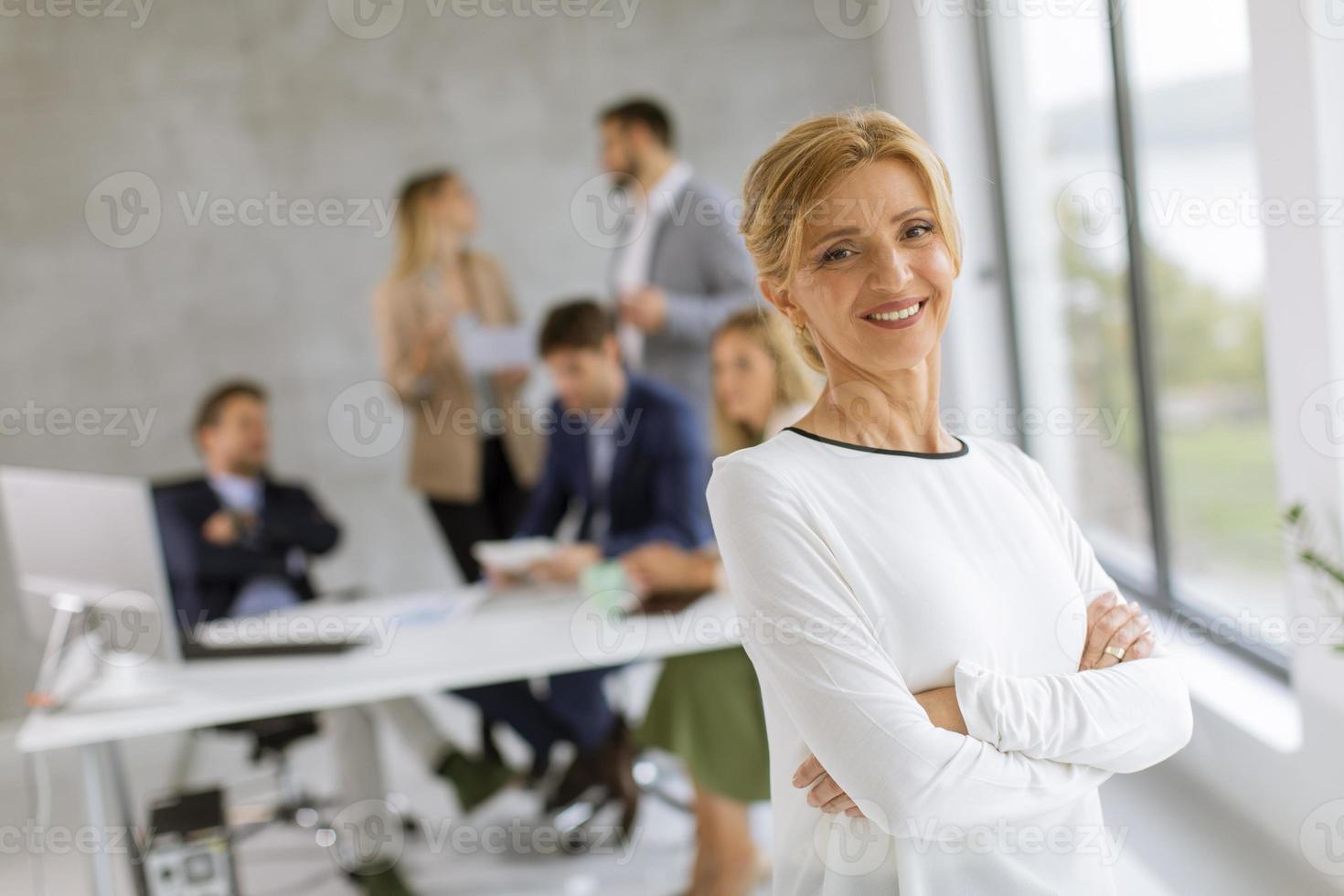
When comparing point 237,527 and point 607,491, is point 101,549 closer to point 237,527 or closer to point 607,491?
point 237,527

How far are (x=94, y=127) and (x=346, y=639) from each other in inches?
125

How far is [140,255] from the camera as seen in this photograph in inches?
199

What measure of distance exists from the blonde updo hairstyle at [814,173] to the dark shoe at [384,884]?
2575 mm

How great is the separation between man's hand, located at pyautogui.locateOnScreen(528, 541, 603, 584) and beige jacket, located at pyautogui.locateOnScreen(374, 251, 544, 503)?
1413 millimetres

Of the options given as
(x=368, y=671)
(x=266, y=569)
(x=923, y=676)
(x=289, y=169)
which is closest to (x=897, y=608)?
(x=923, y=676)

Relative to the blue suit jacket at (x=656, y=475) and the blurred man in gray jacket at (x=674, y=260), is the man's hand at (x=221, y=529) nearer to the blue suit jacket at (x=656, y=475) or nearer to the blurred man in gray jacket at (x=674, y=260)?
the blue suit jacket at (x=656, y=475)

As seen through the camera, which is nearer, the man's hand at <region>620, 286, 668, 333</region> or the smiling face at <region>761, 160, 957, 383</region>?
the smiling face at <region>761, 160, 957, 383</region>

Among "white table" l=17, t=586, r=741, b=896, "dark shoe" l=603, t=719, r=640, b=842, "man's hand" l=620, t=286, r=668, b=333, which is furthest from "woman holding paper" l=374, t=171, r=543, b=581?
"white table" l=17, t=586, r=741, b=896


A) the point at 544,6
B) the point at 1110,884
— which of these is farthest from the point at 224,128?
the point at 1110,884

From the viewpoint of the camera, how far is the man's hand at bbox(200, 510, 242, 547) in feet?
12.6

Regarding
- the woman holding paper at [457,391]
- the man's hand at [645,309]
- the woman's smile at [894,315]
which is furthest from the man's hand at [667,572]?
the woman's smile at [894,315]

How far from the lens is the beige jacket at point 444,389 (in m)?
4.64

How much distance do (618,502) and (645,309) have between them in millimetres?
689

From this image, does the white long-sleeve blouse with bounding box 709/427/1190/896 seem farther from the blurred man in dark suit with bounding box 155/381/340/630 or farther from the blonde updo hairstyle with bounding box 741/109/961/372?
the blurred man in dark suit with bounding box 155/381/340/630
